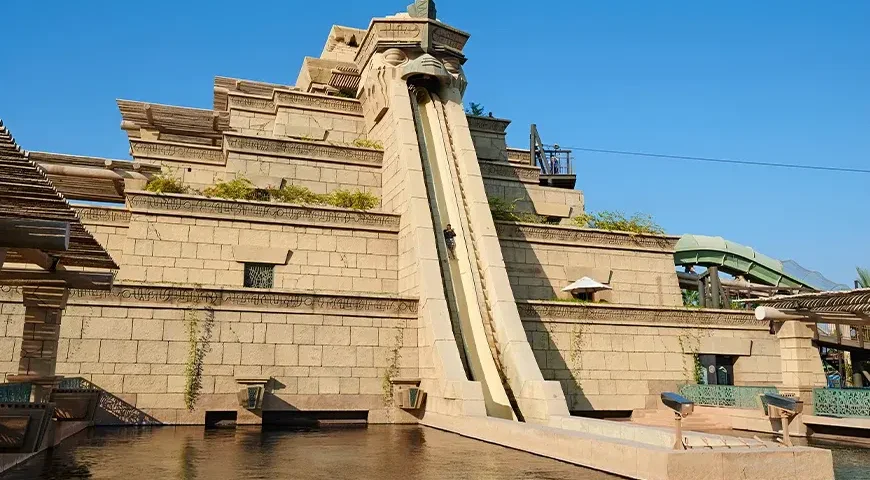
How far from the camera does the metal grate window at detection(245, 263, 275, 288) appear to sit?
2019 cm

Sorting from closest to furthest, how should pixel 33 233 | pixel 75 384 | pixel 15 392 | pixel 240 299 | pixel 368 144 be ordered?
pixel 33 233, pixel 15 392, pixel 75 384, pixel 240 299, pixel 368 144

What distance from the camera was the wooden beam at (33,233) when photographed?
24.3 ft

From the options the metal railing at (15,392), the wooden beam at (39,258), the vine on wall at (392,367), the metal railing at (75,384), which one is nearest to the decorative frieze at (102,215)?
the metal railing at (75,384)

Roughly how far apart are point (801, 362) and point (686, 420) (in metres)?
3.32

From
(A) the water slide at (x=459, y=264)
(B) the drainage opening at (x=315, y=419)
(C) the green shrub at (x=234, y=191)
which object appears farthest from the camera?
(C) the green shrub at (x=234, y=191)

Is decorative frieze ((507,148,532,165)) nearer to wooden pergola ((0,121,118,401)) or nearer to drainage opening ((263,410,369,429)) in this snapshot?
drainage opening ((263,410,369,429))

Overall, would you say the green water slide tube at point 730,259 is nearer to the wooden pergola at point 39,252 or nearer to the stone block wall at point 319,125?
the stone block wall at point 319,125

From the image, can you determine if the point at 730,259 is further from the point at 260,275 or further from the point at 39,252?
the point at 39,252

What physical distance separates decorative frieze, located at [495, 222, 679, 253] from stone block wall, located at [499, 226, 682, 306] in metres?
0.03

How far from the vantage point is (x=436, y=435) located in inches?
594

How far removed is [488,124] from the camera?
3000 cm

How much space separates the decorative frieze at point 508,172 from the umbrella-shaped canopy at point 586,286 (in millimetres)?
6502

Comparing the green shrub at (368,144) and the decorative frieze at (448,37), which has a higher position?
the decorative frieze at (448,37)

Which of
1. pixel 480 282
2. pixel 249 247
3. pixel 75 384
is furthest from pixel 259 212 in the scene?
pixel 75 384
